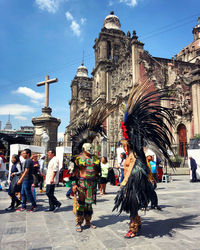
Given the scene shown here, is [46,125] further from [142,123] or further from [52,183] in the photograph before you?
[142,123]

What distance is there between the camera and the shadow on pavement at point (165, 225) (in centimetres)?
355

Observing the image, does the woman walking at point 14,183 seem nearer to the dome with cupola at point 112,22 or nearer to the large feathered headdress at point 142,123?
the large feathered headdress at point 142,123

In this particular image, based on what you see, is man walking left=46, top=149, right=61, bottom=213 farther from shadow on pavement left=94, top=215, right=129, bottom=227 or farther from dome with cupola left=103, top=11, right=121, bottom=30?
dome with cupola left=103, top=11, right=121, bottom=30

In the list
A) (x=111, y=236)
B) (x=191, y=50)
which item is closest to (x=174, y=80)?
(x=111, y=236)

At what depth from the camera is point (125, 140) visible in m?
3.79

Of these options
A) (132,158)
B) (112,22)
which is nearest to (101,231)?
(132,158)

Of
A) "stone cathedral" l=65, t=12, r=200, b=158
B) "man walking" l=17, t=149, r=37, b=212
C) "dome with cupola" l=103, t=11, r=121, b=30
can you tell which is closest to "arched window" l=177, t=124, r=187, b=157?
"stone cathedral" l=65, t=12, r=200, b=158

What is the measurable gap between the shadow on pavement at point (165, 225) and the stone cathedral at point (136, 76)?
6.44m

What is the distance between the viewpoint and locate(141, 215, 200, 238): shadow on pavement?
3547 mm

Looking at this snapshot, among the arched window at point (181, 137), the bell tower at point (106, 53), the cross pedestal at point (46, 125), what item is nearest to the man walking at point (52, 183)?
the cross pedestal at point (46, 125)

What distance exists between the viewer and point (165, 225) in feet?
13.1

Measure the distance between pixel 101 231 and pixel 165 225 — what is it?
1313 mm

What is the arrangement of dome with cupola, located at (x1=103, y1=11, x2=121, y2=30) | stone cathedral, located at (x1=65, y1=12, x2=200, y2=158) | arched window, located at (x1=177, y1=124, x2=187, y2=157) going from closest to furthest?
1. stone cathedral, located at (x1=65, y1=12, x2=200, y2=158)
2. arched window, located at (x1=177, y1=124, x2=187, y2=157)
3. dome with cupola, located at (x1=103, y1=11, x2=121, y2=30)

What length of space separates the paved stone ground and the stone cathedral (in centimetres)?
553
